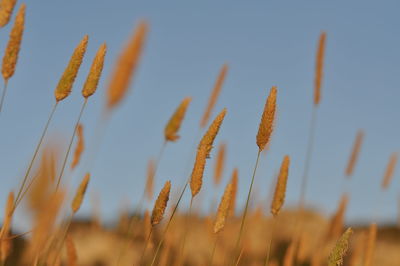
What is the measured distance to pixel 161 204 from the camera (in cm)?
152

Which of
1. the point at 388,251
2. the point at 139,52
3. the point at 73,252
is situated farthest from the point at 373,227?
the point at 388,251

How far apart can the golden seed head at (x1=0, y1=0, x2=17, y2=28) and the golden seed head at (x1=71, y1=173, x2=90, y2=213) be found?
500mm

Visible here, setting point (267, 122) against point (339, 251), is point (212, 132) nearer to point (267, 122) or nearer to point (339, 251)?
point (267, 122)

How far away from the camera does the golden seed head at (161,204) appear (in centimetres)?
152

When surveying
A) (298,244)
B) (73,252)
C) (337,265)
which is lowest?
(73,252)

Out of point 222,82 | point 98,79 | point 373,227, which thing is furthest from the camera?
point 222,82

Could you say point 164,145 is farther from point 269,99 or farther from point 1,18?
point 1,18

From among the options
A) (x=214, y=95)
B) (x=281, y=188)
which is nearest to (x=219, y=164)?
(x=214, y=95)

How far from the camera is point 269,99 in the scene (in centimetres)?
154

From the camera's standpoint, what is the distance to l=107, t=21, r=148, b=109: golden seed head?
4.15ft

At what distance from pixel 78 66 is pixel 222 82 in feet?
2.89

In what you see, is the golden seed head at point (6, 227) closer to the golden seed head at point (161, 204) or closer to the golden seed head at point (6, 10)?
the golden seed head at point (161, 204)

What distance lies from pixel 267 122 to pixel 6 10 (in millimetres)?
776

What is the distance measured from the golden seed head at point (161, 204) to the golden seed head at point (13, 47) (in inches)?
19.9
